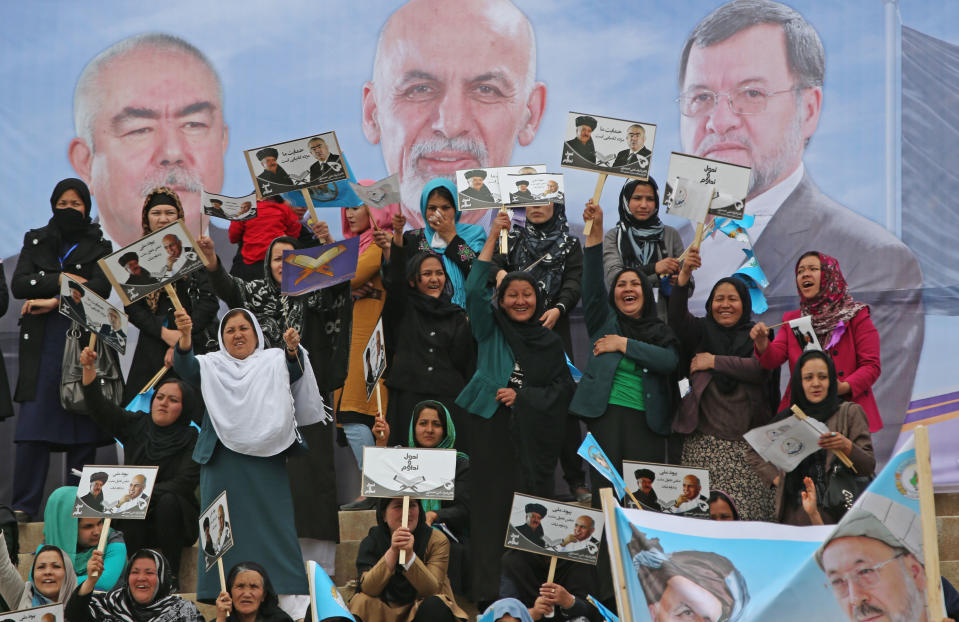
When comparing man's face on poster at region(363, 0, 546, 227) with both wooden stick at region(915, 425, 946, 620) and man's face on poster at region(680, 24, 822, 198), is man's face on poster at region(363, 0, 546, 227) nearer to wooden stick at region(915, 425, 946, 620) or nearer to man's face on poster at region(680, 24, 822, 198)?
man's face on poster at region(680, 24, 822, 198)

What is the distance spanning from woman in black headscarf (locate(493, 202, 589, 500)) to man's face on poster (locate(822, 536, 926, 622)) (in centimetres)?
275

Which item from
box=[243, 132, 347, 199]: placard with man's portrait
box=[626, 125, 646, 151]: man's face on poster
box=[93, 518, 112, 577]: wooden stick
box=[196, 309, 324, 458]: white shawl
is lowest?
box=[93, 518, 112, 577]: wooden stick

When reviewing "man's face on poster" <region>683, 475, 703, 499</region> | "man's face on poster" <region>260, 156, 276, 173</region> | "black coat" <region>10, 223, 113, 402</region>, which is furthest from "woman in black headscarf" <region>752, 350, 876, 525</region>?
"black coat" <region>10, 223, 113, 402</region>

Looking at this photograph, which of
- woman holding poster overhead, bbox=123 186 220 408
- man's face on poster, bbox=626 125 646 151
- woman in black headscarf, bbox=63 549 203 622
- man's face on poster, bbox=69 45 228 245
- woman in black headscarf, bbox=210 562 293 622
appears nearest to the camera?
woman in black headscarf, bbox=210 562 293 622

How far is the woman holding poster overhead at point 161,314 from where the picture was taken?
6.79 metres

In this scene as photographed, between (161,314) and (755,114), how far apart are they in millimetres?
3846

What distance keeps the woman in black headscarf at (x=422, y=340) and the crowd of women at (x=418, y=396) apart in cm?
1

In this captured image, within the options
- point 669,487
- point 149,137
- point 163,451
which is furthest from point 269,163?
point 669,487

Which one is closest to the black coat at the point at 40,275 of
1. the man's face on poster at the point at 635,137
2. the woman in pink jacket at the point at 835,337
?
the man's face on poster at the point at 635,137

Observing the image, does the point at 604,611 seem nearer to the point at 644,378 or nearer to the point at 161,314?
the point at 644,378

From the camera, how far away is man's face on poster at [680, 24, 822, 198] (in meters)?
8.30

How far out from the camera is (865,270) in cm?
805

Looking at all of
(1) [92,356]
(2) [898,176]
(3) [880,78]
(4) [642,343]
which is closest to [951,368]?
(2) [898,176]

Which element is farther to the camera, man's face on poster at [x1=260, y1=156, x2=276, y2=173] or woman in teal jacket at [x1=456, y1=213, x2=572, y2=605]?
man's face on poster at [x1=260, y1=156, x2=276, y2=173]
